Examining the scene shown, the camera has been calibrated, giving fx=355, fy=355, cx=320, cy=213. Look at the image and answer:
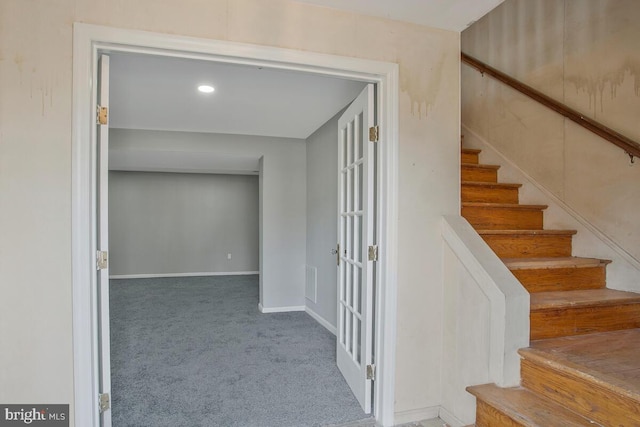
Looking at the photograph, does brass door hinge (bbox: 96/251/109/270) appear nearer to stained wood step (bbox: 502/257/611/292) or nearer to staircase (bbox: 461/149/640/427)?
staircase (bbox: 461/149/640/427)

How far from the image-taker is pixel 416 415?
209cm

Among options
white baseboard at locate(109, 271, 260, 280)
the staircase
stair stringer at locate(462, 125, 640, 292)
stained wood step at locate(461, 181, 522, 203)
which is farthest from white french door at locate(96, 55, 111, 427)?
white baseboard at locate(109, 271, 260, 280)

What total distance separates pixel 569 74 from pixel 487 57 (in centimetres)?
105

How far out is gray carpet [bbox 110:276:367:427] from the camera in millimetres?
2229

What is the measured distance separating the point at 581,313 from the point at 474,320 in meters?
0.63

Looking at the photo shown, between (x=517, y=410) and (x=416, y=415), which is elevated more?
(x=517, y=410)

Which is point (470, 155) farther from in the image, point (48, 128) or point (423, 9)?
point (48, 128)

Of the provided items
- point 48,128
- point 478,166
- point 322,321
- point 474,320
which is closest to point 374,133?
point 474,320

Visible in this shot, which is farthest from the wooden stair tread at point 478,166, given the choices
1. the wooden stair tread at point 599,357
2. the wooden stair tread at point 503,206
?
the wooden stair tread at point 599,357

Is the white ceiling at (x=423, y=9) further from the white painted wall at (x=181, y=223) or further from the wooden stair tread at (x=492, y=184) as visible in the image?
the white painted wall at (x=181, y=223)

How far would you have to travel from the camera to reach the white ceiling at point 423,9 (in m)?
1.89

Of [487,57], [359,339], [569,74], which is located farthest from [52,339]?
[487,57]

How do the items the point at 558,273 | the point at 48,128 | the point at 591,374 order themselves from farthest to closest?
the point at 558,273 → the point at 48,128 → the point at 591,374

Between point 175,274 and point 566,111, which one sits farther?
point 175,274
